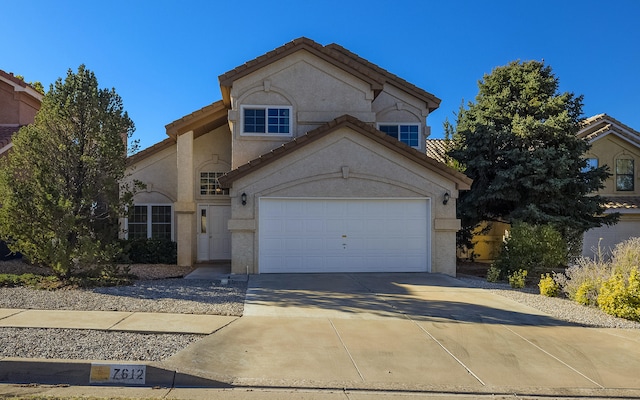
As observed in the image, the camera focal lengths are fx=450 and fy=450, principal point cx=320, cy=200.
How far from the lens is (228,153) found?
17.4m

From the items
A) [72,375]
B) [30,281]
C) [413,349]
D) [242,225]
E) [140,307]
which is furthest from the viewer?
[242,225]

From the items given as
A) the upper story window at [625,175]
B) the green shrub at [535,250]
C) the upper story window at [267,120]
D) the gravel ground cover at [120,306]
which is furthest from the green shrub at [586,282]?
the upper story window at [625,175]

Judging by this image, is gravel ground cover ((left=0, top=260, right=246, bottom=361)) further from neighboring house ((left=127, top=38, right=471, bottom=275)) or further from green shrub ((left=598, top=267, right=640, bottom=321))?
green shrub ((left=598, top=267, right=640, bottom=321))

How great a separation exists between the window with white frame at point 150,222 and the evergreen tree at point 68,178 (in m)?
5.72

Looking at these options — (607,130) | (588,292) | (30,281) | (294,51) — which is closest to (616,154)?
(607,130)

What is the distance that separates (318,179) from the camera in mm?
13648

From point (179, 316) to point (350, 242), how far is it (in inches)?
265

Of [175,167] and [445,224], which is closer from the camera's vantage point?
[445,224]

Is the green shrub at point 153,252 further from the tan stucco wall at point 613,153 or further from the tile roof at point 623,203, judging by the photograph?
the tan stucco wall at point 613,153

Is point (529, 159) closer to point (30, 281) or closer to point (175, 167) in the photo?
point (175, 167)

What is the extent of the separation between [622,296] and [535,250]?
434 cm

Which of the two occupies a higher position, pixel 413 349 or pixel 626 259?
pixel 626 259

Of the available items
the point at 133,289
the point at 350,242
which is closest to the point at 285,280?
the point at 350,242

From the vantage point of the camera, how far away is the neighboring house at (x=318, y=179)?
1345 cm
